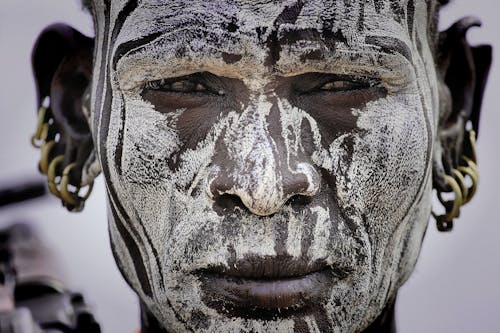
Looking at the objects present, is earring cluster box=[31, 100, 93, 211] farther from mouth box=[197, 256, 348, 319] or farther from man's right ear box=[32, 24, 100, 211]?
mouth box=[197, 256, 348, 319]

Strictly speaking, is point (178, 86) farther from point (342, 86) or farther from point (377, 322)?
point (377, 322)

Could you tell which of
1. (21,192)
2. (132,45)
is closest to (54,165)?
(132,45)

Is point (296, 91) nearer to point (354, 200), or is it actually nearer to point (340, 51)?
point (340, 51)

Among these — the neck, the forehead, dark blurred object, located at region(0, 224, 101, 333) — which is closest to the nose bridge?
the forehead

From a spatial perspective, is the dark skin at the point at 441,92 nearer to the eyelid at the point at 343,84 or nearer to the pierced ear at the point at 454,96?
the pierced ear at the point at 454,96

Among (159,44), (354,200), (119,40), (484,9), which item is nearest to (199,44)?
(159,44)

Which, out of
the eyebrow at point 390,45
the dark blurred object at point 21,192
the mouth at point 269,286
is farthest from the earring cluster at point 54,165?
the dark blurred object at point 21,192
